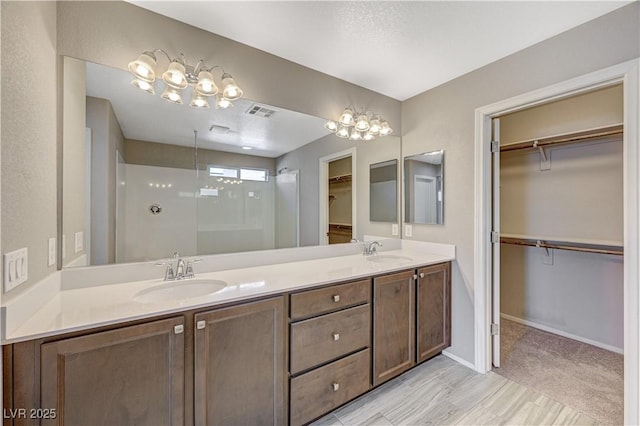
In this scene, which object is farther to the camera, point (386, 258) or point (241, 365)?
point (386, 258)

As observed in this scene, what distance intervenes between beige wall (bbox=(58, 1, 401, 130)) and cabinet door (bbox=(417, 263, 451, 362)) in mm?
1568

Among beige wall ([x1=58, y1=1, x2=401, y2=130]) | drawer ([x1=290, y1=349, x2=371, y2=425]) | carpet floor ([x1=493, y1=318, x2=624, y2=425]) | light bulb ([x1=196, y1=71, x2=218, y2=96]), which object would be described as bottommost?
carpet floor ([x1=493, y1=318, x2=624, y2=425])

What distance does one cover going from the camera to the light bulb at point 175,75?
1508 mm

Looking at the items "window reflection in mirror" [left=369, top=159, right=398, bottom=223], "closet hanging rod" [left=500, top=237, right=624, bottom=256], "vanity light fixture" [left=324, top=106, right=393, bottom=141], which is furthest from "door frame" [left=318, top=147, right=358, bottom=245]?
"closet hanging rod" [left=500, top=237, right=624, bottom=256]

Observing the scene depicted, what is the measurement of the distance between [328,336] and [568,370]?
2.05m

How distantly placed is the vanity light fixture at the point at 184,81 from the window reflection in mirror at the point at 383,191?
1448mm

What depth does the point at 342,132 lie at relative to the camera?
235 cm

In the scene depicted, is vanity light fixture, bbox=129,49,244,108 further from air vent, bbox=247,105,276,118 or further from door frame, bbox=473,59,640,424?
door frame, bbox=473,59,640,424

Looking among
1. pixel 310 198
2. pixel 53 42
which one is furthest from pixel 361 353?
pixel 53 42

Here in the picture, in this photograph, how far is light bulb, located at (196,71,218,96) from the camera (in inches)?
62.8

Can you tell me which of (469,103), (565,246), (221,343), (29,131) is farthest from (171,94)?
(565,246)

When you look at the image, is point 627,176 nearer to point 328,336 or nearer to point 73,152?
point 328,336

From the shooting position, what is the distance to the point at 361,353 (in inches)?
67.7

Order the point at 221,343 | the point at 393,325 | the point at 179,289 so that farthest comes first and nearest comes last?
the point at 393,325 → the point at 179,289 → the point at 221,343
